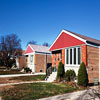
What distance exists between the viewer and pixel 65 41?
14734 millimetres

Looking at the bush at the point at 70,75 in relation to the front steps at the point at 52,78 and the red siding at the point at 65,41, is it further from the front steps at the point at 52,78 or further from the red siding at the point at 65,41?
the red siding at the point at 65,41

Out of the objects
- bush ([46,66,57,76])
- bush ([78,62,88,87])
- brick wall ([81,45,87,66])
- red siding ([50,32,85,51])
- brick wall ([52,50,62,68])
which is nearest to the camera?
bush ([78,62,88,87])

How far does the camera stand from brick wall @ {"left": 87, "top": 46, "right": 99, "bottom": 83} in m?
12.2

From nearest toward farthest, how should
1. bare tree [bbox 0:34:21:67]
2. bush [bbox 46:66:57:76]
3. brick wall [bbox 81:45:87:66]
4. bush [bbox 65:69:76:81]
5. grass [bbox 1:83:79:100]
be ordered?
1. grass [bbox 1:83:79:100]
2. brick wall [bbox 81:45:87:66]
3. bush [bbox 65:69:76:81]
4. bush [bbox 46:66:57:76]
5. bare tree [bbox 0:34:21:67]

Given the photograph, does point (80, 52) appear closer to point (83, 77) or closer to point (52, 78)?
point (83, 77)

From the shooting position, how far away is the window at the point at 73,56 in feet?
42.0

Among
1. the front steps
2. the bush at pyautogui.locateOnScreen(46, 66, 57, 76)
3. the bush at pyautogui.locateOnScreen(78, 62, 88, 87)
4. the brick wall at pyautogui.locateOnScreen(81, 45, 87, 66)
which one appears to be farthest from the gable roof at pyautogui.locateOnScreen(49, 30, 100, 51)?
the front steps

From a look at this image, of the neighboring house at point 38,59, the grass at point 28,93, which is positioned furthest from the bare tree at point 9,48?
the grass at point 28,93

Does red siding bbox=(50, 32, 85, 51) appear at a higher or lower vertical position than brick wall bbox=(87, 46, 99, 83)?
higher

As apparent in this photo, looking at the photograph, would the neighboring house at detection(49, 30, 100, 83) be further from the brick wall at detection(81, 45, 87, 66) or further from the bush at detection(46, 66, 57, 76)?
the bush at detection(46, 66, 57, 76)

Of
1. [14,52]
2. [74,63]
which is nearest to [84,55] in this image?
[74,63]

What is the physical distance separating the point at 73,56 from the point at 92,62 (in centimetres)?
224

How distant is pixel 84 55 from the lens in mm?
12000

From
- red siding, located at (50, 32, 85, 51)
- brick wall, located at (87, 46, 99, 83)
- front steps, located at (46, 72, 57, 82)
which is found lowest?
front steps, located at (46, 72, 57, 82)
